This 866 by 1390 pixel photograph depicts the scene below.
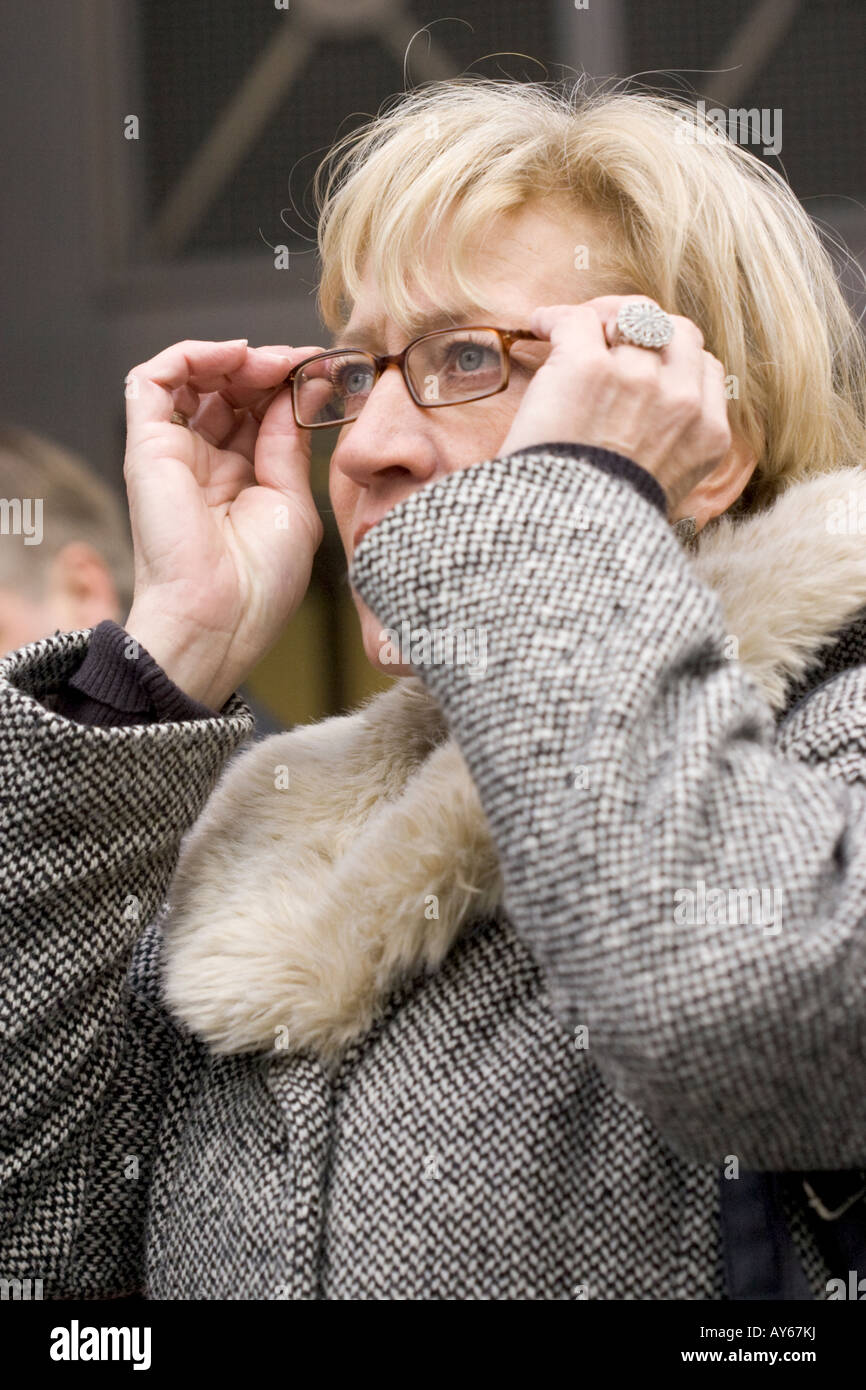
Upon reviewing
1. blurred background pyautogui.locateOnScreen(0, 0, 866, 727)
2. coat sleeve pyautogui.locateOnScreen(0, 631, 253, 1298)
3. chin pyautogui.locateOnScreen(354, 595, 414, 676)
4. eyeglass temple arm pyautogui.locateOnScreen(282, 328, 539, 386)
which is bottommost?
coat sleeve pyautogui.locateOnScreen(0, 631, 253, 1298)

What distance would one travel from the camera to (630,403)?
2.88ft

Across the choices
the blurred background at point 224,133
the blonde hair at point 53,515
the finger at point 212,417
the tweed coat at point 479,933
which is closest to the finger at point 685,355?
the tweed coat at point 479,933

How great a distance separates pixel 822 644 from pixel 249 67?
2324mm

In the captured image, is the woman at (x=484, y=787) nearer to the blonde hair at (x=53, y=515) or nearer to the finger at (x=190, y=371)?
the finger at (x=190, y=371)

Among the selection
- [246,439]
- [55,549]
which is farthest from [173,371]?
Result: [55,549]

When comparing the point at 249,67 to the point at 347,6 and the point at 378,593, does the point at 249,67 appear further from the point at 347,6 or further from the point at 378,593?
the point at 378,593

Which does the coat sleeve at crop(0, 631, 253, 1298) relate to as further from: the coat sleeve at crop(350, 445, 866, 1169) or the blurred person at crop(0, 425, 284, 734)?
the blurred person at crop(0, 425, 284, 734)

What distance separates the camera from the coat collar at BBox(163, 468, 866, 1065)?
0.90 metres

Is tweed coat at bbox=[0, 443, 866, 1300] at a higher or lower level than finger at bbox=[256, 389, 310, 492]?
lower

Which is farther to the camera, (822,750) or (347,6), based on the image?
(347,6)

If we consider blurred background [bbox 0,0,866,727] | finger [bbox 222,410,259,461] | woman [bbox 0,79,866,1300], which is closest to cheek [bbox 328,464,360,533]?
woman [bbox 0,79,866,1300]

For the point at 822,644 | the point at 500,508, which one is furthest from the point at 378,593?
the point at 822,644

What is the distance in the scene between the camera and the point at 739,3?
260cm

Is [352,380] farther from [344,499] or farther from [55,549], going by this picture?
[55,549]
